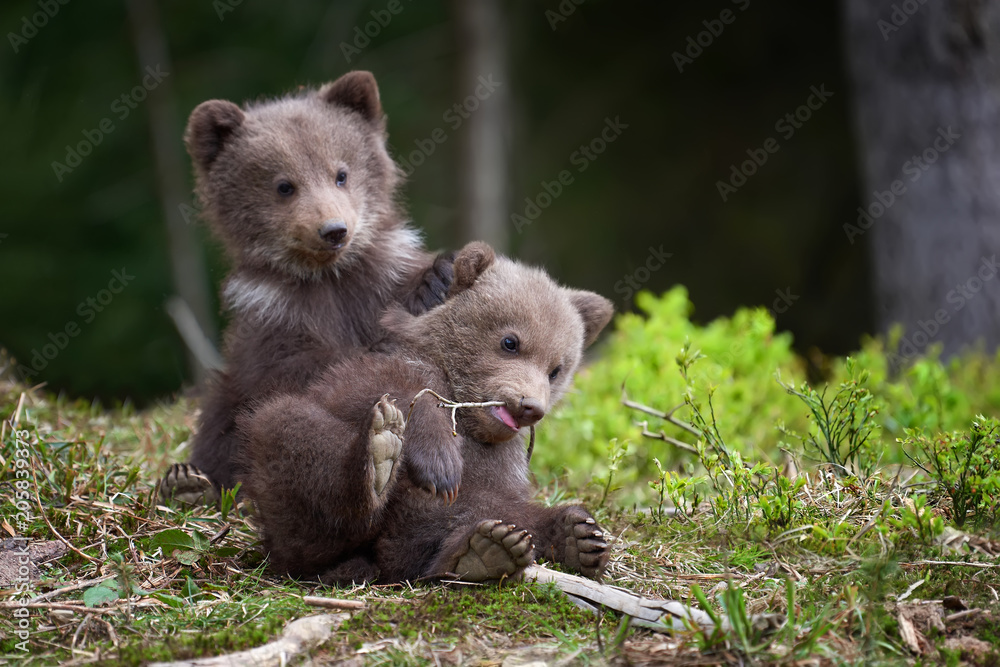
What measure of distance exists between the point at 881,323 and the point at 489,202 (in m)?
4.51

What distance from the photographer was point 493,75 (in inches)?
433

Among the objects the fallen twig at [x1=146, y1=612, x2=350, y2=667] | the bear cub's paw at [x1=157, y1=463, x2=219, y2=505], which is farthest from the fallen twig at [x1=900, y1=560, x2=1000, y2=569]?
the bear cub's paw at [x1=157, y1=463, x2=219, y2=505]

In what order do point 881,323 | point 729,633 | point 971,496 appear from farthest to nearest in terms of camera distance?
point 881,323 < point 971,496 < point 729,633

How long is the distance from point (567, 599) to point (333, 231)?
2031 mm

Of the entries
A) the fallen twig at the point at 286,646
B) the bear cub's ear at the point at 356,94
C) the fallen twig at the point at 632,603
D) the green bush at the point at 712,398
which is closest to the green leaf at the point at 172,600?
the fallen twig at the point at 286,646

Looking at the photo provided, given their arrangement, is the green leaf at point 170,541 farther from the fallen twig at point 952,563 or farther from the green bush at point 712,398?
the fallen twig at point 952,563

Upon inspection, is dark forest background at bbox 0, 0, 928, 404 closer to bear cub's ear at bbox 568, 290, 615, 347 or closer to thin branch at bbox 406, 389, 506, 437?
bear cub's ear at bbox 568, 290, 615, 347

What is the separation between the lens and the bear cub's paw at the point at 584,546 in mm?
3496

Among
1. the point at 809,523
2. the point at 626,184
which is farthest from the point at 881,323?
the point at 809,523

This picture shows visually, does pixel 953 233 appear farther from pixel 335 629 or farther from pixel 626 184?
pixel 335 629

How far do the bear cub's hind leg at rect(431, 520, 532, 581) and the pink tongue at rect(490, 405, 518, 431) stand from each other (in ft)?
1.64

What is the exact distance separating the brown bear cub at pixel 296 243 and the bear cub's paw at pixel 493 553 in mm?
1121

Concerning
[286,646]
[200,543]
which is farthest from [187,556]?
[286,646]

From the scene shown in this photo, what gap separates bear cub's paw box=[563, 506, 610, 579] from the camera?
3.50m
